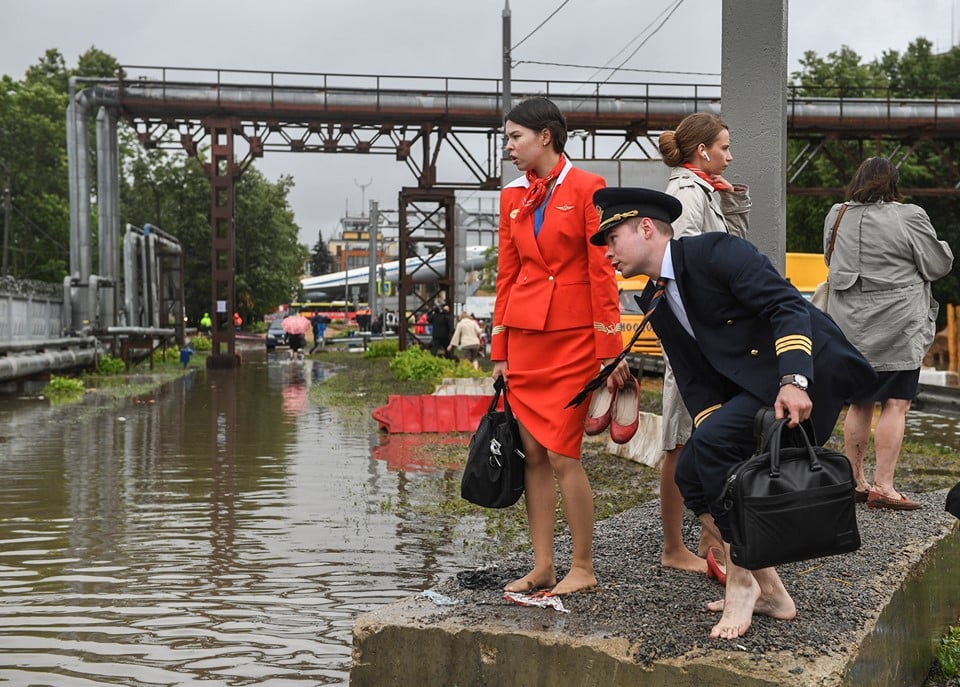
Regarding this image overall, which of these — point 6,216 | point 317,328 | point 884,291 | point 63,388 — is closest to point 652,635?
point 884,291

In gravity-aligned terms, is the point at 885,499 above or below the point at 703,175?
below

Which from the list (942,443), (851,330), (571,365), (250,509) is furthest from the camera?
(942,443)

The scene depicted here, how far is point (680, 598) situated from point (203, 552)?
359cm

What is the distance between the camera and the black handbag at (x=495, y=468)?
481cm

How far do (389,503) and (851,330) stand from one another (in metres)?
3.71

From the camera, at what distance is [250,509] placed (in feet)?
29.3

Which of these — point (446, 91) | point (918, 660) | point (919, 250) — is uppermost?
point (446, 91)

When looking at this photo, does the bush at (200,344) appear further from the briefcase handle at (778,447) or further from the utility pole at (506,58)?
the briefcase handle at (778,447)

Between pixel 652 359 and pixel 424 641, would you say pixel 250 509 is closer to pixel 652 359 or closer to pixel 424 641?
pixel 424 641

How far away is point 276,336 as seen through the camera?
54.1 m

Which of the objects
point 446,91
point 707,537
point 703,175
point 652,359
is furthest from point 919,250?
point 446,91

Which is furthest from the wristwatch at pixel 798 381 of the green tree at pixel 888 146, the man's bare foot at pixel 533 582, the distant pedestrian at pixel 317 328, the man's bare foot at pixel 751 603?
the distant pedestrian at pixel 317 328

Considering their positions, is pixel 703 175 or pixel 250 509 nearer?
pixel 703 175

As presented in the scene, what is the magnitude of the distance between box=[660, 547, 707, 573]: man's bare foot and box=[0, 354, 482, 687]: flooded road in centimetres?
138
